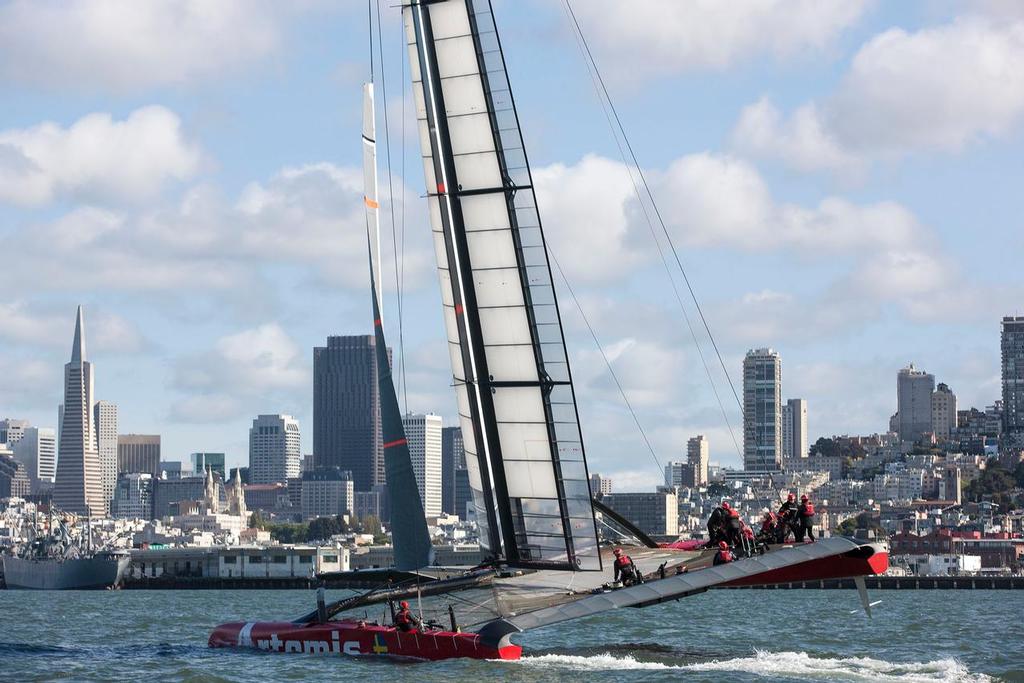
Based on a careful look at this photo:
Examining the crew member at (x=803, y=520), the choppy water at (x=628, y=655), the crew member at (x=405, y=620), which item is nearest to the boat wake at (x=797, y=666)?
the choppy water at (x=628, y=655)

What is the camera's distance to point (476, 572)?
27484 millimetres

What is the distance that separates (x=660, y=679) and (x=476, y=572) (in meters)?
3.51

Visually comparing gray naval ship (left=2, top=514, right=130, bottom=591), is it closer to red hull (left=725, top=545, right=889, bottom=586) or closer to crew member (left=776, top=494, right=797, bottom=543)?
crew member (left=776, top=494, right=797, bottom=543)

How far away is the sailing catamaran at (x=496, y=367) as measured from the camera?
26.5 meters

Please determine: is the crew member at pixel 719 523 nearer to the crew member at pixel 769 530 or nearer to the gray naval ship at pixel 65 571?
the crew member at pixel 769 530

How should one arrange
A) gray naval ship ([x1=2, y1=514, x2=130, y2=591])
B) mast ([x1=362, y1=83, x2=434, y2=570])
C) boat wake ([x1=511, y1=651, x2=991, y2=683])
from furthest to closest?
gray naval ship ([x1=2, y1=514, x2=130, y2=591]), mast ([x1=362, y1=83, x2=434, y2=570]), boat wake ([x1=511, y1=651, x2=991, y2=683])

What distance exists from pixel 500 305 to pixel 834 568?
611 cm

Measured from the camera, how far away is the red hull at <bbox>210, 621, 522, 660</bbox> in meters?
26.3

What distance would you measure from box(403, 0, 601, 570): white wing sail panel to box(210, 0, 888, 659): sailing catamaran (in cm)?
2

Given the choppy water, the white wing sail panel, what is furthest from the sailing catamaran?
the choppy water

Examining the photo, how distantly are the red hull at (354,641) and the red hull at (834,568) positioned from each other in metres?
3.82

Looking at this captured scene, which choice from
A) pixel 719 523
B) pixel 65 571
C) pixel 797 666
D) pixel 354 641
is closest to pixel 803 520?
pixel 719 523

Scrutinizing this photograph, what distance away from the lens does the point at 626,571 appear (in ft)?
85.4

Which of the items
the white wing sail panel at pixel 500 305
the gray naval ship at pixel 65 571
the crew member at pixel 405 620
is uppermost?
the white wing sail panel at pixel 500 305
